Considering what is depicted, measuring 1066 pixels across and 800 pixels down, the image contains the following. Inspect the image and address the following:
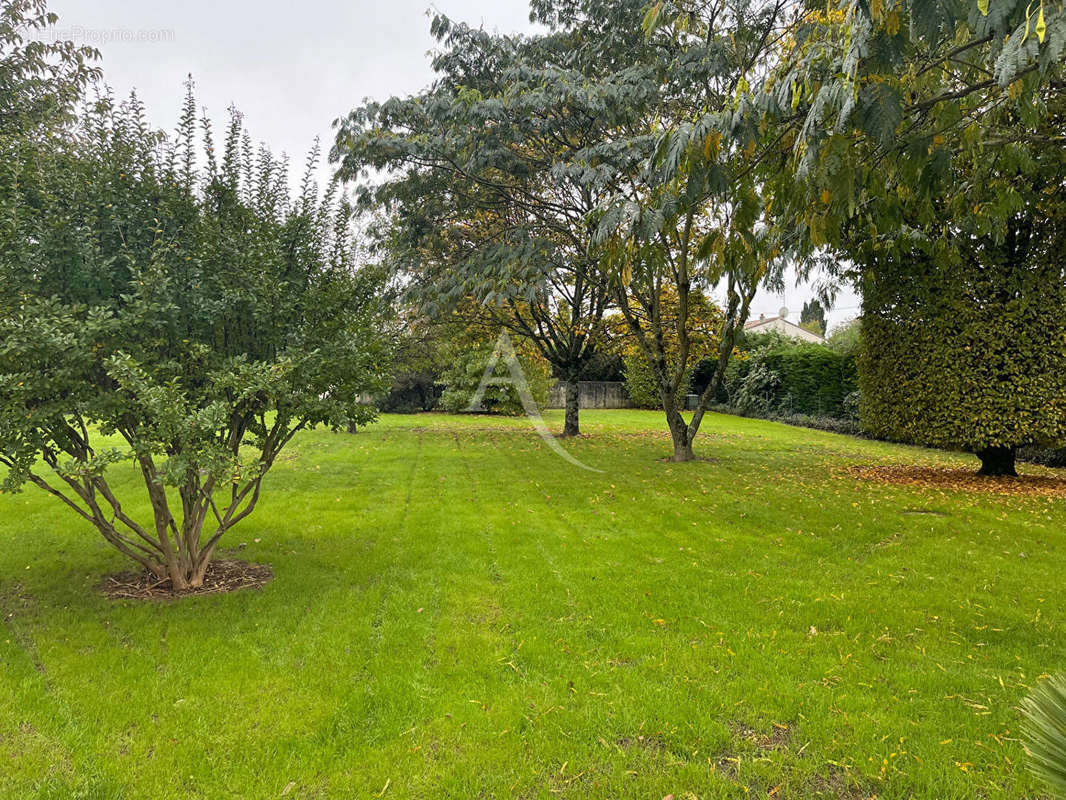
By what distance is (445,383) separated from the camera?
21.7 meters

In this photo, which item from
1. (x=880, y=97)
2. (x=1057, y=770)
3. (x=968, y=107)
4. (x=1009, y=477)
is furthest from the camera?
(x=1009, y=477)

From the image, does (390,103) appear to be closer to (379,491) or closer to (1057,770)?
(379,491)

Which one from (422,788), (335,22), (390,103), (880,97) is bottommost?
(422,788)

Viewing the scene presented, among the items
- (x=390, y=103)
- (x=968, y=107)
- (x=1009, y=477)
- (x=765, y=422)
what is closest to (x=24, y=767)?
(x=968, y=107)

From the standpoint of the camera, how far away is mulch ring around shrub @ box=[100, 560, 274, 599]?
163 inches

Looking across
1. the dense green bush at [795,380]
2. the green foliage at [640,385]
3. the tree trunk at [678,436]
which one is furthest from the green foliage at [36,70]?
the green foliage at [640,385]

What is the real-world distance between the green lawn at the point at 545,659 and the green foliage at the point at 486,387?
46.7ft

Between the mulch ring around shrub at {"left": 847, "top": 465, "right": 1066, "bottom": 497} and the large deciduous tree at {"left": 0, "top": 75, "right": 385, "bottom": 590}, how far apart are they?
27.4 ft

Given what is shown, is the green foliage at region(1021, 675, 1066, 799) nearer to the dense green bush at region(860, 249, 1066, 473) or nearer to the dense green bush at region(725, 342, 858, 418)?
the dense green bush at region(860, 249, 1066, 473)

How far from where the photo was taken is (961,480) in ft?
29.2

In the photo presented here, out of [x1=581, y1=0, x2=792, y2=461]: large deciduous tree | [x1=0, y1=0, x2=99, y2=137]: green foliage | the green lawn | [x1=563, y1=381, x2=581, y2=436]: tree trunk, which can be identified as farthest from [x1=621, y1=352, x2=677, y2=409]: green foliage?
[x1=0, y1=0, x2=99, y2=137]: green foliage

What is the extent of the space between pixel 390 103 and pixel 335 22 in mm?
1277

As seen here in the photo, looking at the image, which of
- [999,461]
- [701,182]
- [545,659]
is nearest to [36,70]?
[701,182]

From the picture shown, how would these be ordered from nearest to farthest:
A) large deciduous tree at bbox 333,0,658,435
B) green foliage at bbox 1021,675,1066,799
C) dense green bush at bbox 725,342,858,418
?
green foliage at bbox 1021,675,1066,799 < large deciduous tree at bbox 333,0,658,435 < dense green bush at bbox 725,342,858,418
